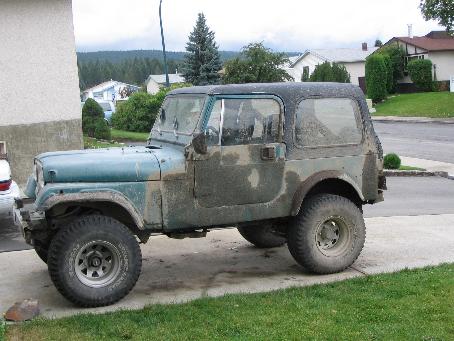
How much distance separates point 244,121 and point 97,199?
173 centimetres

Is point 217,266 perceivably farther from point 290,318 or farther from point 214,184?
point 290,318

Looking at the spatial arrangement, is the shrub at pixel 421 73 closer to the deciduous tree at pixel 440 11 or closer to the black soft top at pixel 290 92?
the deciduous tree at pixel 440 11

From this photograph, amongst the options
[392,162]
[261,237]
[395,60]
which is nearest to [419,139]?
[392,162]

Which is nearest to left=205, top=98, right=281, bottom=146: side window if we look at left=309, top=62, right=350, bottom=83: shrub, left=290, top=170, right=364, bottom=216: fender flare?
left=290, top=170, right=364, bottom=216: fender flare

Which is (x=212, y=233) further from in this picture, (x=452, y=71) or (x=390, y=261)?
(x=452, y=71)

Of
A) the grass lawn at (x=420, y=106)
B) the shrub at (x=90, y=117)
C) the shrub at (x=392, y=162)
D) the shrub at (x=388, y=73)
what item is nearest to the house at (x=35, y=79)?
the shrub at (x=392, y=162)

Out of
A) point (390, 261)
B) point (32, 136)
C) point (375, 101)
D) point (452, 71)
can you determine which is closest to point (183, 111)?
point (390, 261)

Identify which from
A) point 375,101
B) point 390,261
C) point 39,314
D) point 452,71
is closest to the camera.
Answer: point 39,314

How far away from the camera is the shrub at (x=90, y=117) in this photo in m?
24.8

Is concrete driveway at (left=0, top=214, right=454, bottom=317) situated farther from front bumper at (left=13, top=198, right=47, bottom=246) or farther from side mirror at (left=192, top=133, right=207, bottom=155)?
side mirror at (left=192, top=133, right=207, bottom=155)

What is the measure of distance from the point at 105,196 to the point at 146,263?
1932 millimetres

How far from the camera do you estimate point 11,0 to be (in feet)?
42.4

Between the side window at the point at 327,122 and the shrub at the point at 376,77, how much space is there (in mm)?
42448

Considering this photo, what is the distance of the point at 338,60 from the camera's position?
64375 millimetres
